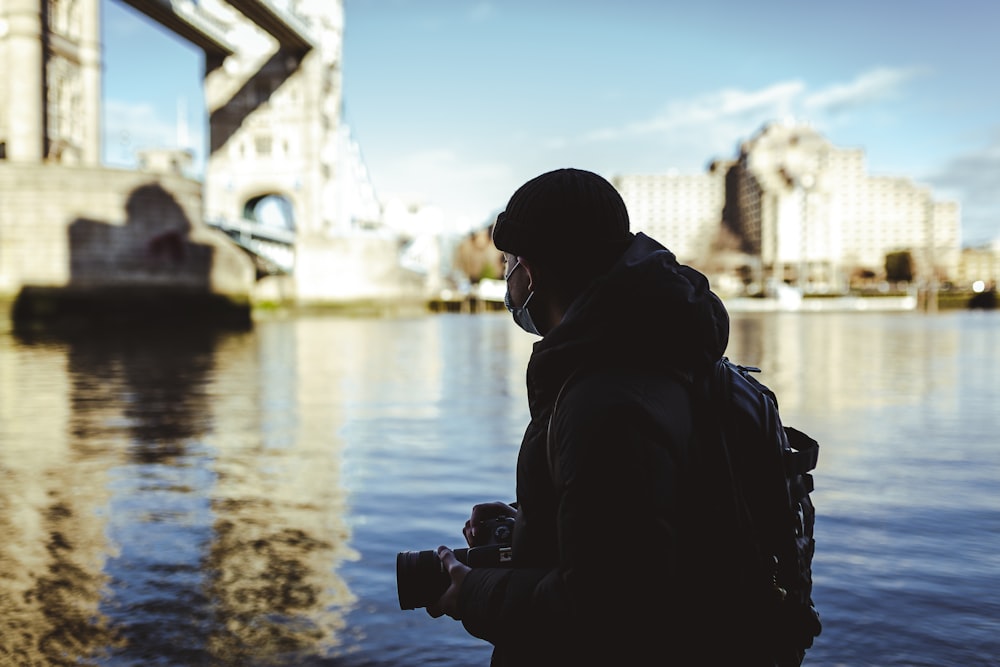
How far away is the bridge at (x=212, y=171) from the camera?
2648cm

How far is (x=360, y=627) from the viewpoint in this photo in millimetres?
2875

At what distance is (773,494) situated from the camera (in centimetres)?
138

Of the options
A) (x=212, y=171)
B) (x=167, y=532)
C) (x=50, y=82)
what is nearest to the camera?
(x=167, y=532)

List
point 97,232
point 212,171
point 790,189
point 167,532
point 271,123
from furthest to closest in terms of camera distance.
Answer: point 790,189 < point 212,171 < point 271,123 < point 97,232 < point 167,532

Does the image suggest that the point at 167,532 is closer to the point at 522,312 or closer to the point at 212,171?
the point at 522,312

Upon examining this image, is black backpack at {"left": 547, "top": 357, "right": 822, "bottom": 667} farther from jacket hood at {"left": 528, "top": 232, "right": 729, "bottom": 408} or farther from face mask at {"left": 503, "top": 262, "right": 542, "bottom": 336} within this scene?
face mask at {"left": 503, "top": 262, "right": 542, "bottom": 336}

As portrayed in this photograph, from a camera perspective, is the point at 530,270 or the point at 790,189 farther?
→ the point at 790,189

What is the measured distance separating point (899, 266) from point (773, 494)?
11157cm

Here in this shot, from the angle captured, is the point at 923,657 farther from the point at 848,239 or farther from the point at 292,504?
the point at 848,239

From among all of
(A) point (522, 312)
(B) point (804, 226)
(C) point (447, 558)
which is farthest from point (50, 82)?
(B) point (804, 226)

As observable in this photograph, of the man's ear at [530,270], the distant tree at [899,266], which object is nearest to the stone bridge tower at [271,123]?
the man's ear at [530,270]

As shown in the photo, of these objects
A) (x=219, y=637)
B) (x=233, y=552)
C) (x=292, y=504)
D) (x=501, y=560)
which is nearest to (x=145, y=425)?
(x=292, y=504)

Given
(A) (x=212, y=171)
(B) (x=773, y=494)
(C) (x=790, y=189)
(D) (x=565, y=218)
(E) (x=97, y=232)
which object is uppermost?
(C) (x=790, y=189)

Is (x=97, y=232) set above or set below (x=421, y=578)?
above
